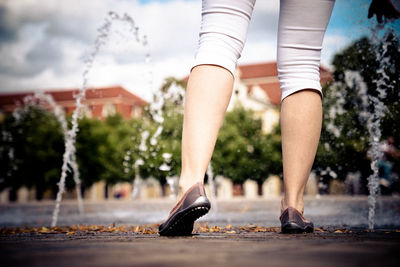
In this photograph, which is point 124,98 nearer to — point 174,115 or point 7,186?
point 7,186

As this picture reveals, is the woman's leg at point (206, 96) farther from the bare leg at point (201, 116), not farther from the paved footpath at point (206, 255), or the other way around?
→ the paved footpath at point (206, 255)

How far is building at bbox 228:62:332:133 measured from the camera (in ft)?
110

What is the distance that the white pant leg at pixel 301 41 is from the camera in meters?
1.83

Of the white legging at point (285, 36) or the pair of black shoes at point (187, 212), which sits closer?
the pair of black shoes at point (187, 212)

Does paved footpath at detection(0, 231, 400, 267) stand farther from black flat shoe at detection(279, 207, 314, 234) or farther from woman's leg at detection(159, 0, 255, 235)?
black flat shoe at detection(279, 207, 314, 234)

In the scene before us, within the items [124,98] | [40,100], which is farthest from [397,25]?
[124,98]

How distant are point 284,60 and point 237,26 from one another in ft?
1.02

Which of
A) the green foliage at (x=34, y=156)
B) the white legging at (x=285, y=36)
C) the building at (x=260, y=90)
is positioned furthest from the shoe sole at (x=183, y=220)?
the building at (x=260, y=90)

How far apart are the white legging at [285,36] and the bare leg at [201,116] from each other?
0.05 m

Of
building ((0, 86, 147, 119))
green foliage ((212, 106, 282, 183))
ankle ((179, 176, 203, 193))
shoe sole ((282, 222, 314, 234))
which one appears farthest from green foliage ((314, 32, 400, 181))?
building ((0, 86, 147, 119))

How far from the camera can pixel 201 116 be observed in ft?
5.34

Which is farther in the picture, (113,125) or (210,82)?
(113,125)

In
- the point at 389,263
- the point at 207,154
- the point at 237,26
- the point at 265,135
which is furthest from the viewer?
the point at 265,135

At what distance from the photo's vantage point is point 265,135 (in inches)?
1042
